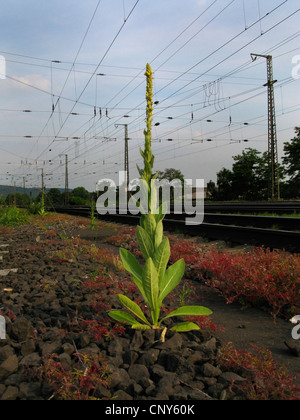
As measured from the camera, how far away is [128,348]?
2.34 meters

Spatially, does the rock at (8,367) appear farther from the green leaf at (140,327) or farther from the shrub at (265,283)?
the shrub at (265,283)

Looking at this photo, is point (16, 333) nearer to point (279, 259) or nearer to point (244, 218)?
point (279, 259)

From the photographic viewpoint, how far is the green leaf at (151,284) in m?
2.38

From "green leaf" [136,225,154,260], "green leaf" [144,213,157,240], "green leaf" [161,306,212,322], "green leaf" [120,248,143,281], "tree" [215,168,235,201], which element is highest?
"tree" [215,168,235,201]

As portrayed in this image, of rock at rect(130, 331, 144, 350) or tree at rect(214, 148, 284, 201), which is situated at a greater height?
tree at rect(214, 148, 284, 201)

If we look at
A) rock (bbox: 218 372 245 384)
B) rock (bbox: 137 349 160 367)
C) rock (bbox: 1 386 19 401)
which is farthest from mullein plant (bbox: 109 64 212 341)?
rock (bbox: 1 386 19 401)

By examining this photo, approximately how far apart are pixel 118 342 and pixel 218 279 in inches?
87.3

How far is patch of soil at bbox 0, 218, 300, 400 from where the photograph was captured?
187 centimetres

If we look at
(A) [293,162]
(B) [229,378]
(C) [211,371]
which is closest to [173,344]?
(C) [211,371]

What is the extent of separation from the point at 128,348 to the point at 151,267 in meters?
0.61

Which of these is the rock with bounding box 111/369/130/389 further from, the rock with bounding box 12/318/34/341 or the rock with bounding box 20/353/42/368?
the rock with bounding box 12/318/34/341

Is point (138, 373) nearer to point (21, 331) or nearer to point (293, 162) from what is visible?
point (21, 331)

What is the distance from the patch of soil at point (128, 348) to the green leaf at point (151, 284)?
22 centimetres

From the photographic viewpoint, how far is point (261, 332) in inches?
113
